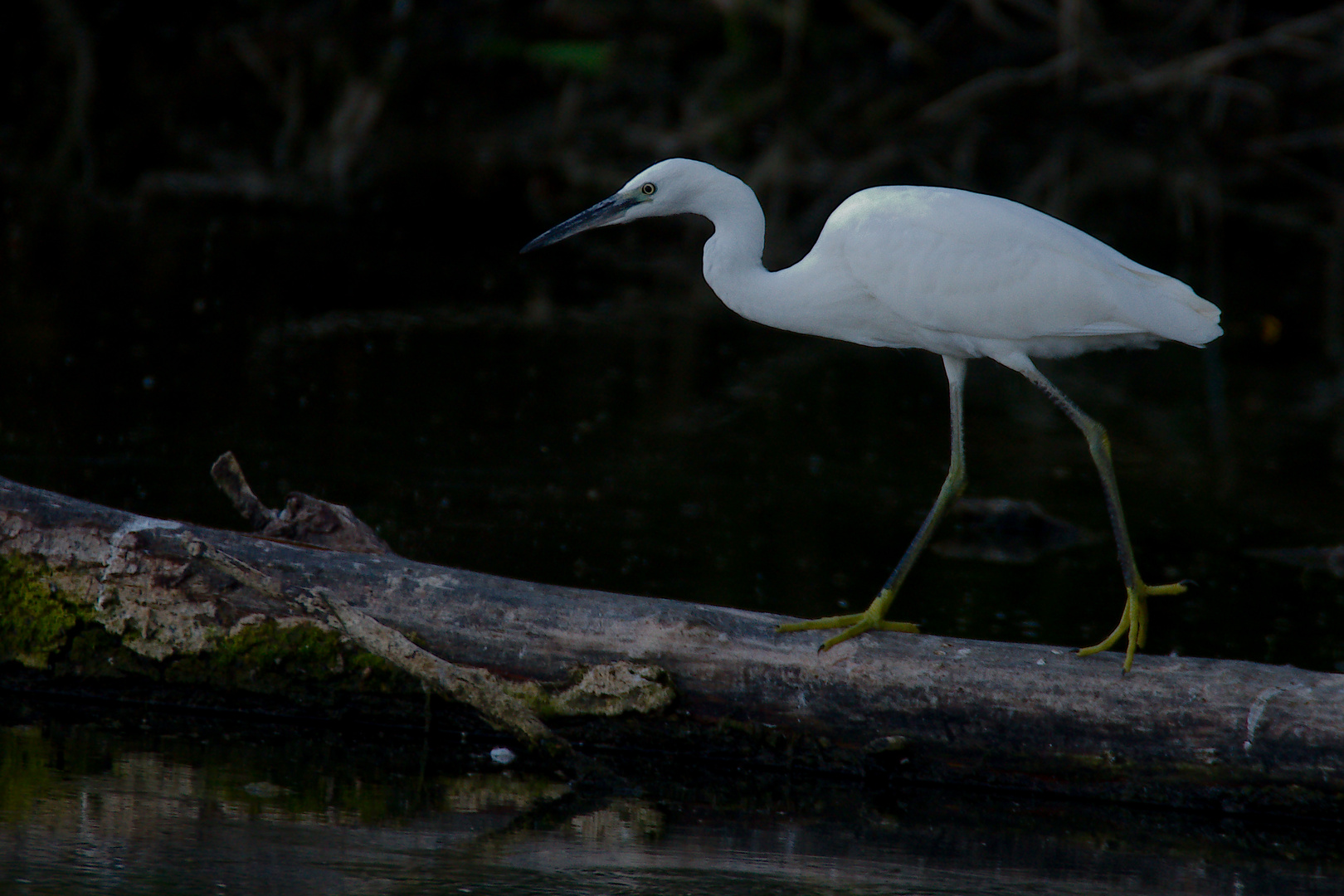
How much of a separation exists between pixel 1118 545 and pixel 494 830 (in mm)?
2184

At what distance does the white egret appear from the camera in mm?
5270

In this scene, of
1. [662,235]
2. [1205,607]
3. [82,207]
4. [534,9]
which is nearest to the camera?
[1205,607]

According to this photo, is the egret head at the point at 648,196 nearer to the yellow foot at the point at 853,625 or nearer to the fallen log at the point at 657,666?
the fallen log at the point at 657,666

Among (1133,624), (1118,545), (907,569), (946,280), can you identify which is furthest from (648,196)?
(1133,624)

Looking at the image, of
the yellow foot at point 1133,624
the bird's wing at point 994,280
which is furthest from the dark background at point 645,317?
the bird's wing at point 994,280

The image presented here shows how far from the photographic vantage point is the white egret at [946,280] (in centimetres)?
527

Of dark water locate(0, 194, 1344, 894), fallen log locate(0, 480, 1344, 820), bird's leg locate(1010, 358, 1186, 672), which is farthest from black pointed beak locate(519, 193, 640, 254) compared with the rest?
dark water locate(0, 194, 1344, 894)

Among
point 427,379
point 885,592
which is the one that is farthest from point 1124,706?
point 427,379

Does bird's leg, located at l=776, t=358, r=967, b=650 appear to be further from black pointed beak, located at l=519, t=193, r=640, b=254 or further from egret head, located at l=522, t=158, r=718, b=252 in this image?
black pointed beak, located at l=519, t=193, r=640, b=254

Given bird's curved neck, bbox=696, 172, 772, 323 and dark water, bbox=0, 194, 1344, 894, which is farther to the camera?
bird's curved neck, bbox=696, 172, 772, 323

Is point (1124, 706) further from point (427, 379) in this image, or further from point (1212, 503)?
point (427, 379)

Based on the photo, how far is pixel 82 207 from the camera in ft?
41.0

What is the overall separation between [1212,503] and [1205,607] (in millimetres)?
1769

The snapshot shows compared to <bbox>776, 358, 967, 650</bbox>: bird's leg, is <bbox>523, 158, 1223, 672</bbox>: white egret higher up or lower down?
higher up
